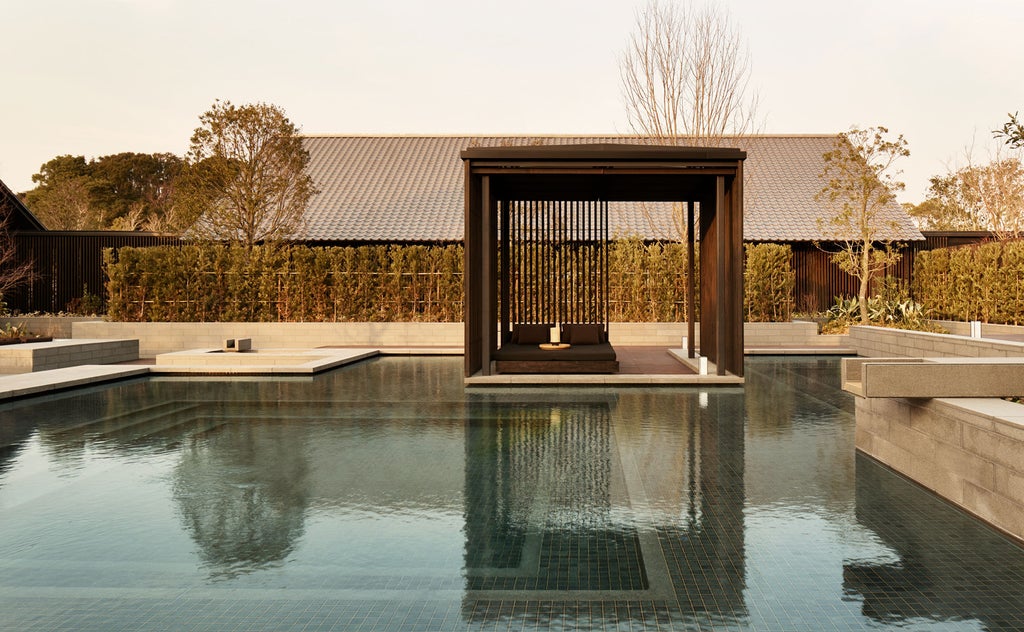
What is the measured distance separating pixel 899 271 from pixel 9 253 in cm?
2750

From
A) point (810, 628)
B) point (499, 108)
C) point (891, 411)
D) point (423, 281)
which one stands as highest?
point (499, 108)

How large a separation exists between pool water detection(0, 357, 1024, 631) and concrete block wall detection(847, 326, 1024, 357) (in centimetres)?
441

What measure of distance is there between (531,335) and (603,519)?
9.59 meters

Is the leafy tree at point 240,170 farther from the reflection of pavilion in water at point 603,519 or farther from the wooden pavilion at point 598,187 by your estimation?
the reflection of pavilion in water at point 603,519

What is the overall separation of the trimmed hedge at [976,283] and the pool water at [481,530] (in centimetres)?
1198

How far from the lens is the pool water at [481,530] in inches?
143

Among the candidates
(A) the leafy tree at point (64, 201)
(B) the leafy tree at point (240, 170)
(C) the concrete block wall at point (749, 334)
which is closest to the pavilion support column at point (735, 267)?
(C) the concrete block wall at point (749, 334)

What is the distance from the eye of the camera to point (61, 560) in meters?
4.38

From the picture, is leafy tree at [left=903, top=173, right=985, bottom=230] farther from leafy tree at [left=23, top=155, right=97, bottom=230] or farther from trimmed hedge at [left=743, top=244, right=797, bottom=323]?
leafy tree at [left=23, top=155, right=97, bottom=230]

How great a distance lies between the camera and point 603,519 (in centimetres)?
507

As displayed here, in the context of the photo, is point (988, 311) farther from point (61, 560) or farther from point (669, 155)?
point (61, 560)

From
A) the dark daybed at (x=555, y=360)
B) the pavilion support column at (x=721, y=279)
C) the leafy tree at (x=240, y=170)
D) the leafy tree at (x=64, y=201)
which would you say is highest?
the leafy tree at (x=64, y=201)

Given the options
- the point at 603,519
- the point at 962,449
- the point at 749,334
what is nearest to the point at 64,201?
the point at 749,334

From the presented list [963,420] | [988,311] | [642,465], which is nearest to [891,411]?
[963,420]
